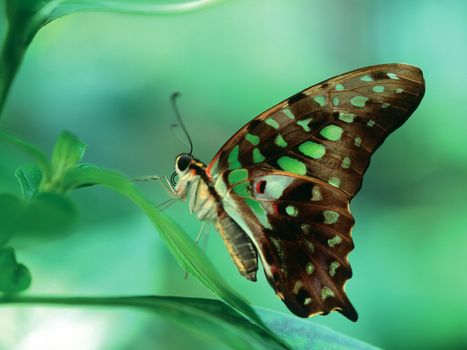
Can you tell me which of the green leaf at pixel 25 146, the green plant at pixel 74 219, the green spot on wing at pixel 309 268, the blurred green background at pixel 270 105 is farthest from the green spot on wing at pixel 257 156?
the blurred green background at pixel 270 105

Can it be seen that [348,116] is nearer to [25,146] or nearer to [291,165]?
[291,165]

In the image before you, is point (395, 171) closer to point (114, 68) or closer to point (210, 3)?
point (114, 68)

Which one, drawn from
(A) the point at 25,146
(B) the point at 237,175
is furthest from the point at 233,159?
(A) the point at 25,146

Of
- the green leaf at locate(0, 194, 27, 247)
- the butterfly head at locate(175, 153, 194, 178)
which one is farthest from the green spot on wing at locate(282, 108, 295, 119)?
the green leaf at locate(0, 194, 27, 247)

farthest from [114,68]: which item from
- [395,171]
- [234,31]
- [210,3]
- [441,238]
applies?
[210,3]

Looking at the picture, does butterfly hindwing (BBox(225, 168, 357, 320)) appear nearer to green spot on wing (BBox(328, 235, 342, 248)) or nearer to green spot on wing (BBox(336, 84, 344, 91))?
green spot on wing (BBox(328, 235, 342, 248))

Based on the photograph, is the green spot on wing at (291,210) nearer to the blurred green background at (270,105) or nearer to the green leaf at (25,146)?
the green leaf at (25,146)
